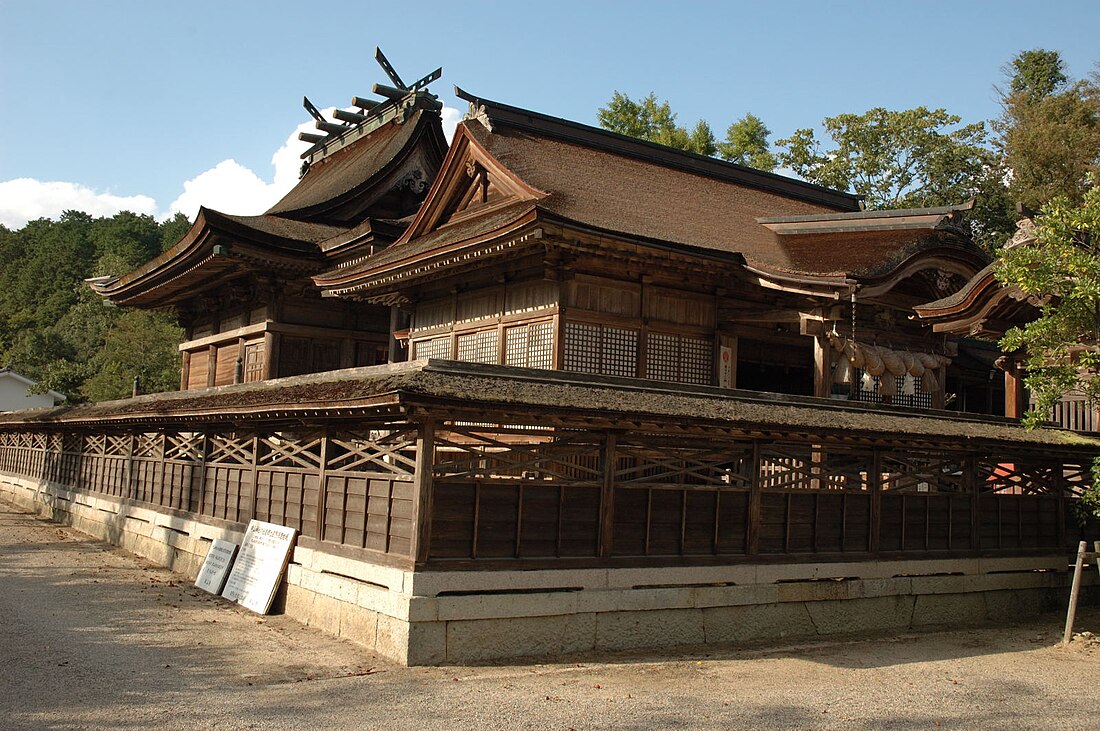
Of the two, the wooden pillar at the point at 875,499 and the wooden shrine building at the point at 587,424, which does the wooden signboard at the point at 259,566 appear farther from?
the wooden pillar at the point at 875,499

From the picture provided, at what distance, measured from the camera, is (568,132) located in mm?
19453

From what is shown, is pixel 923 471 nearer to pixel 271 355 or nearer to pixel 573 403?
pixel 573 403

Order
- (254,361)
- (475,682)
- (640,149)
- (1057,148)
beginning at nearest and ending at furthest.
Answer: (475,682)
(640,149)
(254,361)
(1057,148)

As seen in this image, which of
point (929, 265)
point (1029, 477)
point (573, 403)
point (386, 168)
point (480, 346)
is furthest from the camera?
point (386, 168)

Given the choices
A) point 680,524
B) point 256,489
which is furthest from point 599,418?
point 256,489

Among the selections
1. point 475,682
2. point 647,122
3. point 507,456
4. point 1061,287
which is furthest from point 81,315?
point 1061,287

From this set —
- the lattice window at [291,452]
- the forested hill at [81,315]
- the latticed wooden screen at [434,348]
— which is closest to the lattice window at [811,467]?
the lattice window at [291,452]

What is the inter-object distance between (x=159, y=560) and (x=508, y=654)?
9.18 metres

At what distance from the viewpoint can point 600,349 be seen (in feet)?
48.6

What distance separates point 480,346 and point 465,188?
322cm

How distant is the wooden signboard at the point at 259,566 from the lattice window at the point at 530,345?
175 inches

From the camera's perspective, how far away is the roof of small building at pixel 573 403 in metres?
9.53

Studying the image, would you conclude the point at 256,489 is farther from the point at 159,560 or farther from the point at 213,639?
the point at 159,560

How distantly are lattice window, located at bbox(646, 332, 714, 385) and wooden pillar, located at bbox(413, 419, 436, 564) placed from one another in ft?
20.2
